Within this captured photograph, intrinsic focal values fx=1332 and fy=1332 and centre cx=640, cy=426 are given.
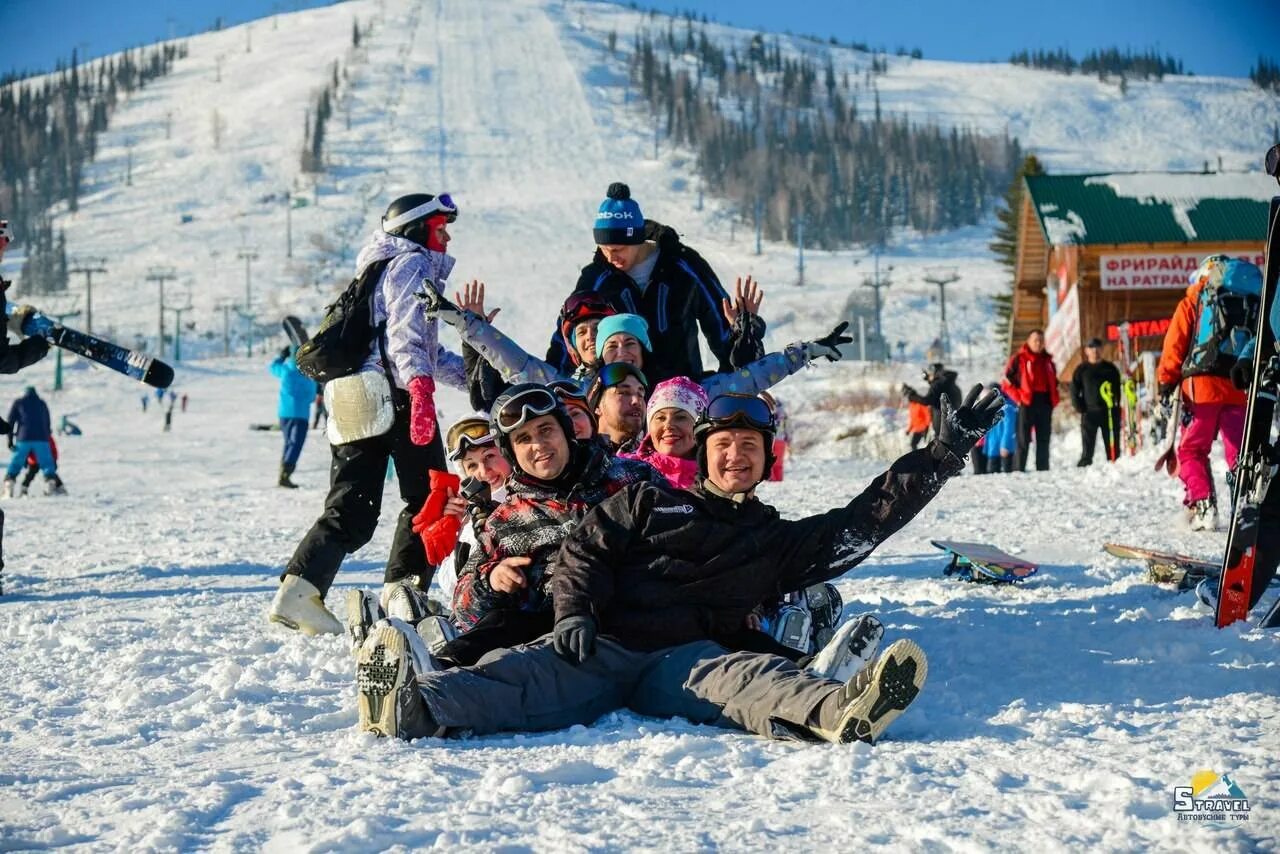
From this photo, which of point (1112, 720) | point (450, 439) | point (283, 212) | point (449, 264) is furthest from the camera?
point (283, 212)

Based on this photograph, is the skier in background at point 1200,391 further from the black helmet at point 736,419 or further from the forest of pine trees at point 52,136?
the forest of pine trees at point 52,136

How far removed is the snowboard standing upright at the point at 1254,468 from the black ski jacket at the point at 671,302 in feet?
6.70

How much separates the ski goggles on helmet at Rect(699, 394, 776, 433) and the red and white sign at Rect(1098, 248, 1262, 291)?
25.6m

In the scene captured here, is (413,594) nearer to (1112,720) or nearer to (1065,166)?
(1112,720)

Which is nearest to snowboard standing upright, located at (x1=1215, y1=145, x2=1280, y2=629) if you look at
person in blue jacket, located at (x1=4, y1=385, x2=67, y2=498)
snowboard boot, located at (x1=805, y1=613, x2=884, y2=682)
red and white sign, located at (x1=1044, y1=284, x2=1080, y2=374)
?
snowboard boot, located at (x1=805, y1=613, x2=884, y2=682)

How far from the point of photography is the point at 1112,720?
342 centimetres

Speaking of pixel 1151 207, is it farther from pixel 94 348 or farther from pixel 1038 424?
pixel 94 348

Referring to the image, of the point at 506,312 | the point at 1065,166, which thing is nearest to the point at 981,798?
the point at 506,312

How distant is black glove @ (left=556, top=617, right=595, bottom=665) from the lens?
11.9ft

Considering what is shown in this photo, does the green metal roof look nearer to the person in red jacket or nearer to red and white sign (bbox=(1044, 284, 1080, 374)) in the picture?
red and white sign (bbox=(1044, 284, 1080, 374))

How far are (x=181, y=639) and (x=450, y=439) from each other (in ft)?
4.34

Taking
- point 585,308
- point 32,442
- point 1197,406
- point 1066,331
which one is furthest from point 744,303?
point 1066,331

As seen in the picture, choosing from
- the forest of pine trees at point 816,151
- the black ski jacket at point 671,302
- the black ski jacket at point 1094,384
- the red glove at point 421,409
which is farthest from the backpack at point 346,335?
the forest of pine trees at point 816,151

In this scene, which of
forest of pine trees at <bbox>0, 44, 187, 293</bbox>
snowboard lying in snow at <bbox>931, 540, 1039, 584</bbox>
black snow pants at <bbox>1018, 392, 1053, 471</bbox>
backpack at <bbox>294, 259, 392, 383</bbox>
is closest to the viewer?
backpack at <bbox>294, 259, 392, 383</bbox>
